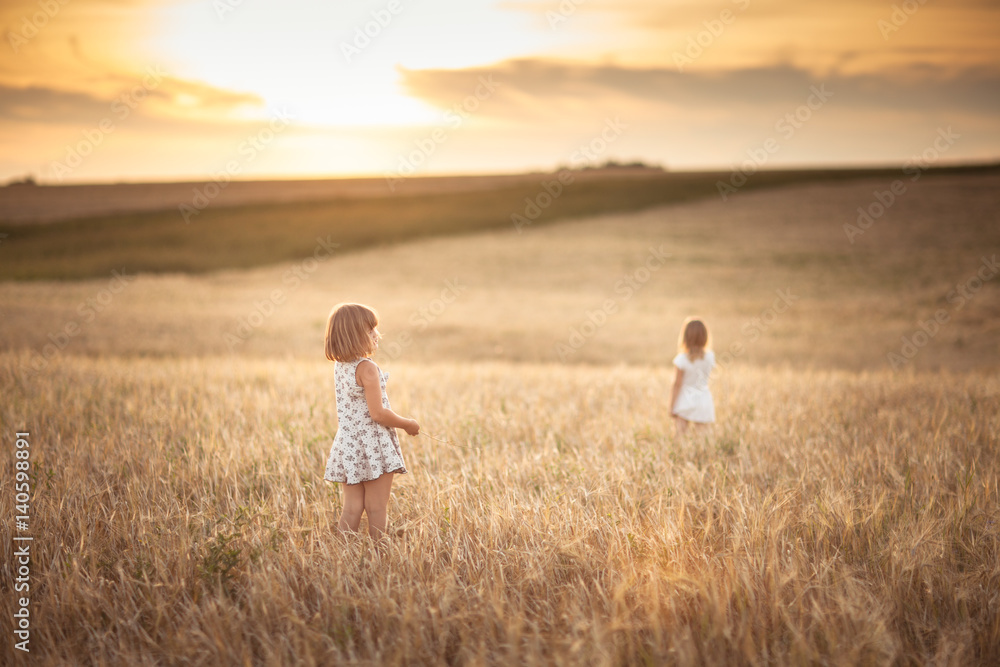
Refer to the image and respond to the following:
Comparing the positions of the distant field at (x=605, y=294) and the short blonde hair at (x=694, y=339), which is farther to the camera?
the distant field at (x=605, y=294)

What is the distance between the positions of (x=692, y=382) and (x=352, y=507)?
3943 millimetres

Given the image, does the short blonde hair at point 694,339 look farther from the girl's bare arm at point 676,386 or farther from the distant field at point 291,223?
the distant field at point 291,223

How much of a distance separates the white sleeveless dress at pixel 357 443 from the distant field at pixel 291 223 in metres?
33.4

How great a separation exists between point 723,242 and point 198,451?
3407 centimetres

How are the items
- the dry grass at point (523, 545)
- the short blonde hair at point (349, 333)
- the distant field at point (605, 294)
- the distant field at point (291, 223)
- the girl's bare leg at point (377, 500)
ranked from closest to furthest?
the dry grass at point (523, 545) → the short blonde hair at point (349, 333) → the girl's bare leg at point (377, 500) → the distant field at point (605, 294) → the distant field at point (291, 223)

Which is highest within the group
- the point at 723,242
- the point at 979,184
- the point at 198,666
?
the point at 979,184

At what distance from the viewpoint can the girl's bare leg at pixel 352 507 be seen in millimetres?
3467

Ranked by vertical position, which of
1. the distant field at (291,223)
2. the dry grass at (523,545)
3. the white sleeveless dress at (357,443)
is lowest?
the dry grass at (523,545)

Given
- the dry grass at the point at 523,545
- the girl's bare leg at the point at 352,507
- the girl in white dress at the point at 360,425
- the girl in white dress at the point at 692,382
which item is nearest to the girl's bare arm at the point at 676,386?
the girl in white dress at the point at 692,382

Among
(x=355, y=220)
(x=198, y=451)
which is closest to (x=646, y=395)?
(x=198, y=451)

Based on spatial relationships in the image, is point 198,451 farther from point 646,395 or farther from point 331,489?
point 646,395

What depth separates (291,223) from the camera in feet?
144

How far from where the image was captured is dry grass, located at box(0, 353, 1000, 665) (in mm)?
2396

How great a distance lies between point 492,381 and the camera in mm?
8562
